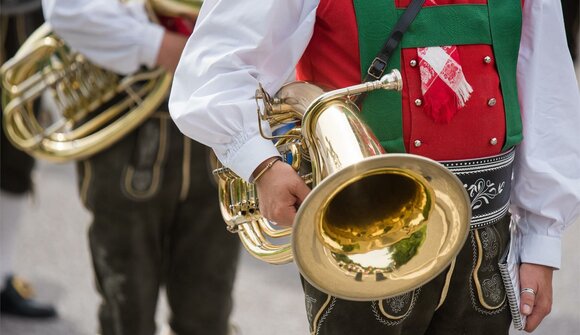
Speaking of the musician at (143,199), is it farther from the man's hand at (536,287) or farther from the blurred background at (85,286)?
the man's hand at (536,287)

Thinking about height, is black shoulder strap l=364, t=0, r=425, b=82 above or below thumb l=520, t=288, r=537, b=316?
above

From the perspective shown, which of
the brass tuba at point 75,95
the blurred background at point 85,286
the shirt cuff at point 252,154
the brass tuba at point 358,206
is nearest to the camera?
the brass tuba at point 358,206

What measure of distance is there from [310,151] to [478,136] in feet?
1.26

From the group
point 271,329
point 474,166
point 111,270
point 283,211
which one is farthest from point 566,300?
point 283,211

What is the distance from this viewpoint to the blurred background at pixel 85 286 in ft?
14.0

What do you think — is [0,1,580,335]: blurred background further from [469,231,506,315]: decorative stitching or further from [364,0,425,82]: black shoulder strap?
[364,0,425,82]: black shoulder strap

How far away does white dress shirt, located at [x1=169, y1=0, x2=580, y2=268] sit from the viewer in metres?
2.11

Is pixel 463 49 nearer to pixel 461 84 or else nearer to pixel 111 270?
pixel 461 84

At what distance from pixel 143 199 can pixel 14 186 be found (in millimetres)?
1285

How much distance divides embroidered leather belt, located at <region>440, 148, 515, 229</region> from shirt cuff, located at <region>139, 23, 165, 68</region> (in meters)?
1.17

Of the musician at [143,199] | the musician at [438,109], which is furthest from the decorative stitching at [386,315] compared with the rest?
the musician at [143,199]

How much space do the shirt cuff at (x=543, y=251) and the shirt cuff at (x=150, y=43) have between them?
127 cm

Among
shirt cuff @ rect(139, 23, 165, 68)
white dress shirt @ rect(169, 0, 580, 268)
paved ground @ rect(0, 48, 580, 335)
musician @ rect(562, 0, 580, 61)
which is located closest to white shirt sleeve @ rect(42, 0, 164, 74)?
shirt cuff @ rect(139, 23, 165, 68)

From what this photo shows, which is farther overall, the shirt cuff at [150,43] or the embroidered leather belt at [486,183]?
the shirt cuff at [150,43]
